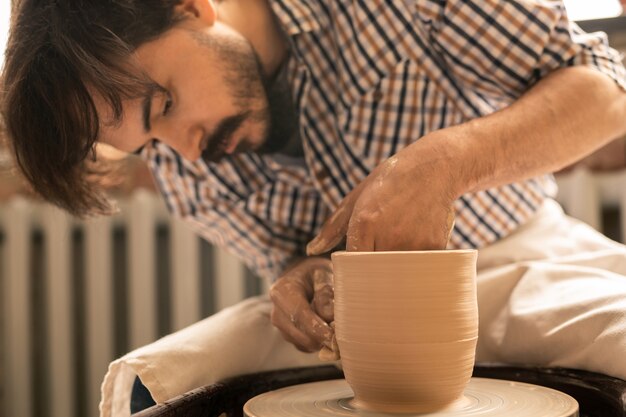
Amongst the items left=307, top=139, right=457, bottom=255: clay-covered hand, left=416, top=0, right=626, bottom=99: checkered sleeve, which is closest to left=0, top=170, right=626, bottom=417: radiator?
left=416, top=0, right=626, bottom=99: checkered sleeve

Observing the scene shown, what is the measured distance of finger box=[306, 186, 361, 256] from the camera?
798 millimetres

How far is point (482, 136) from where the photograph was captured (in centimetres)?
83

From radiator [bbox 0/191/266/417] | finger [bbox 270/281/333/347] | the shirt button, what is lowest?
radiator [bbox 0/191/266/417]

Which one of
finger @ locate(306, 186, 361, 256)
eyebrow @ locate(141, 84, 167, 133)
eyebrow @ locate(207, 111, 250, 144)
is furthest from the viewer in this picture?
eyebrow @ locate(207, 111, 250, 144)

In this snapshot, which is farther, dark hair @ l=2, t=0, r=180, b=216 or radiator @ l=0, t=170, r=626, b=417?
radiator @ l=0, t=170, r=626, b=417

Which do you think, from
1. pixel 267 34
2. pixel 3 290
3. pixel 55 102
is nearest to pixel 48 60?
pixel 55 102

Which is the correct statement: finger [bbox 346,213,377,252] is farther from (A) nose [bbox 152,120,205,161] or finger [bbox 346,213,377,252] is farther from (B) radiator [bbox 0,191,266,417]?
(B) radiator [bbox 0,191,266,417]

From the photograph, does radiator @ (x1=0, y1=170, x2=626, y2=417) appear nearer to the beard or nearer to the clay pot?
the beard

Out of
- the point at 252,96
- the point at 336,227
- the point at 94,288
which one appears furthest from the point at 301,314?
the point at 94,288

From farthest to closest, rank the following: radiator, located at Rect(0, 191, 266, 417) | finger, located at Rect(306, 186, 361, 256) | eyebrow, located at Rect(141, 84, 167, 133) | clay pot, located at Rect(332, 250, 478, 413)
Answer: radiator, located at Rect(0, 191, 266, 417), eyebrow, located at Rect(141, 84, 167, 133), finger, located at Rect(306, 186, 361, 256), clay pot, located at Rect(332, 250, 478, 413)

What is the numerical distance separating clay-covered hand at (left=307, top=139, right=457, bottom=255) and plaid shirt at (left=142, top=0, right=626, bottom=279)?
0.28m

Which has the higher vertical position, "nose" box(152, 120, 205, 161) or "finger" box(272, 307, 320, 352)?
"nose" box(152, 120, 205, 161)

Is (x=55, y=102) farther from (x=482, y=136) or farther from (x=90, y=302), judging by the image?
(x=90, y=302)

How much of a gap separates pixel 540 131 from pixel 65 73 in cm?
58
